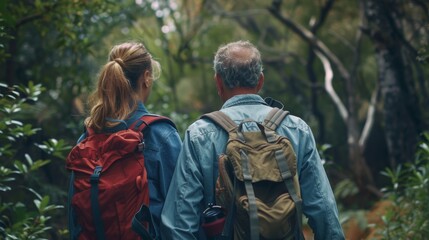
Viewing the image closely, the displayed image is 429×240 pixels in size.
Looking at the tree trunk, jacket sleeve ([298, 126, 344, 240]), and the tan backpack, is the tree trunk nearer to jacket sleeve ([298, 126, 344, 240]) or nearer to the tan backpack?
jacket sleeve ([298, 126, 344, 240])

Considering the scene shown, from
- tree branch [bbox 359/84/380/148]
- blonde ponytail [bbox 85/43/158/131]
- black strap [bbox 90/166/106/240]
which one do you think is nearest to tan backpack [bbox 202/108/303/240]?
black strap [bbox 90/166/106/240]

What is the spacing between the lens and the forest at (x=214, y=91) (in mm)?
7211

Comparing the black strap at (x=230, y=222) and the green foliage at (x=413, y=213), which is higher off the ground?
the black strap at (x=230, y=222)

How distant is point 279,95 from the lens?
16719mm

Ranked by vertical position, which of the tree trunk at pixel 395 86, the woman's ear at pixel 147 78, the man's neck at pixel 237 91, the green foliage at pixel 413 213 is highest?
the woman's ear at pixel 147 78

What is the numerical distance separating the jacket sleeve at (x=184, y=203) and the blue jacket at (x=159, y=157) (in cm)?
17

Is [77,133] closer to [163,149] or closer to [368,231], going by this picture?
[368,231]

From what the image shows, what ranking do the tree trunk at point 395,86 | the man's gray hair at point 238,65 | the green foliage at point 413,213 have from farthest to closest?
the tree trunk at point 395,86, the green foliage at point 413,213, the man's gray hair at point 238,65

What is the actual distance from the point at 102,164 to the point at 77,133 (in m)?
5.20

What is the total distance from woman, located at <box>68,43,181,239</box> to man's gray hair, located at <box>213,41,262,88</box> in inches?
19.2

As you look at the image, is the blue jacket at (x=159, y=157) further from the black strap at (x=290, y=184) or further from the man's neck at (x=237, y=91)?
the black strap at (x=290, y=184)

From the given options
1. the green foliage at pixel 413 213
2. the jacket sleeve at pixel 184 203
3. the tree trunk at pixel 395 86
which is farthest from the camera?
the tree trunk at pixel 395 86

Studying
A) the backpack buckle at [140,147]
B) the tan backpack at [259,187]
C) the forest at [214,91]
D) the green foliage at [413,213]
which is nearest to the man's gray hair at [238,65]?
the tan backpack at [259,187]

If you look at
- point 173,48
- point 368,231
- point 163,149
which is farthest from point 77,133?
point 173,48
